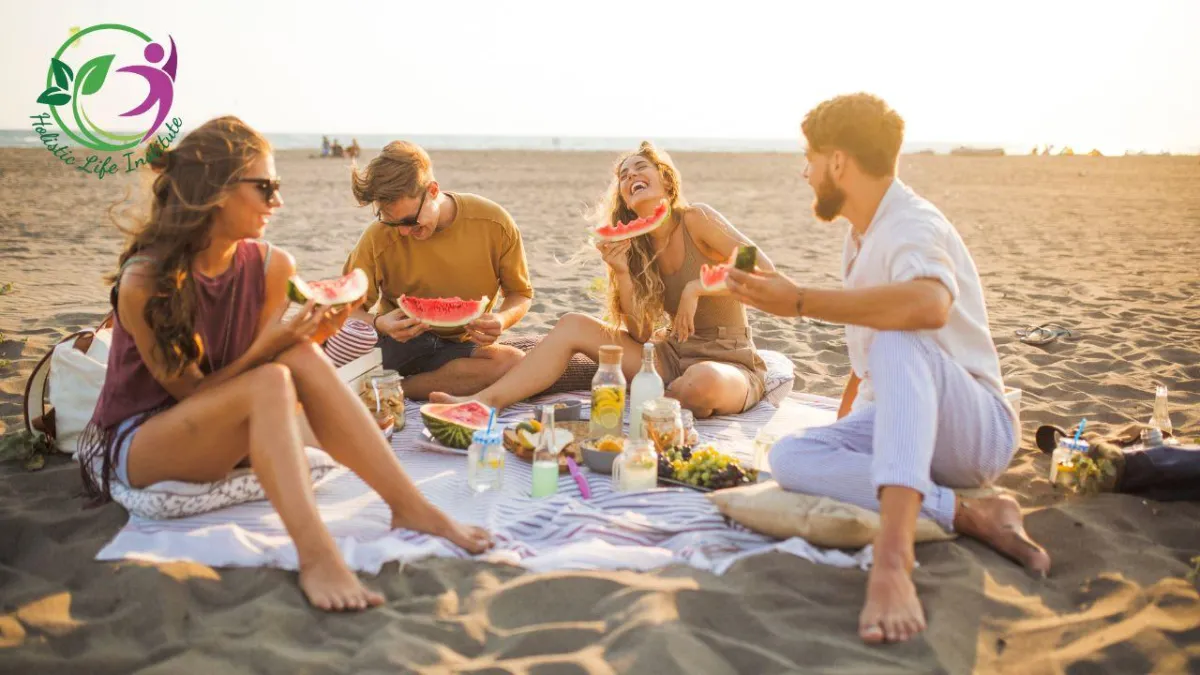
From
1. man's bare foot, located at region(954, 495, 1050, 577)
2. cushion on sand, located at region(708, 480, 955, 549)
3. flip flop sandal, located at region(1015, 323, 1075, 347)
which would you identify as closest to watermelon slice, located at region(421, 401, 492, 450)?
cushion on sand, located at region(708, 480, 955, 549)

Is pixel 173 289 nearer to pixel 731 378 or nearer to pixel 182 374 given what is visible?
pixel 182 374

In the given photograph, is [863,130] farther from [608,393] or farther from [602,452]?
[602,452]

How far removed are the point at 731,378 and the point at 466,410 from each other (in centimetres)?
165

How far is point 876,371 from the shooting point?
11.1ft

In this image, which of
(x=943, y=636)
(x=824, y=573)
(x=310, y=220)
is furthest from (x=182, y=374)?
(x=310, y=220)

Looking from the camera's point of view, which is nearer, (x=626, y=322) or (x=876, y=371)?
(x=876, y=371)

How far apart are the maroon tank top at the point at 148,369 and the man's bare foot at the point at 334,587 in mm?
1107

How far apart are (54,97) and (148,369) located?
4402mm

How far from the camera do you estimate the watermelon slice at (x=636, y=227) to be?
208 inches

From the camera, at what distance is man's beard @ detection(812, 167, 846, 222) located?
3.89 meters

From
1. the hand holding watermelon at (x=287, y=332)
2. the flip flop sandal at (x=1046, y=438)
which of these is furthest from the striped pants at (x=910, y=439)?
the hand holding watermelon at (x=287, y=332)

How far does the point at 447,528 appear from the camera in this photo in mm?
3686

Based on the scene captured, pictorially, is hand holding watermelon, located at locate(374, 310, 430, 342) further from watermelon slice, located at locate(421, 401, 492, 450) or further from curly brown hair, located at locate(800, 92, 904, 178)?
curly brown hair, located at locate(800, 92, 904, 178)

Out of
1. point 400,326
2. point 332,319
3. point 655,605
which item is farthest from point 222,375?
point 655,605
